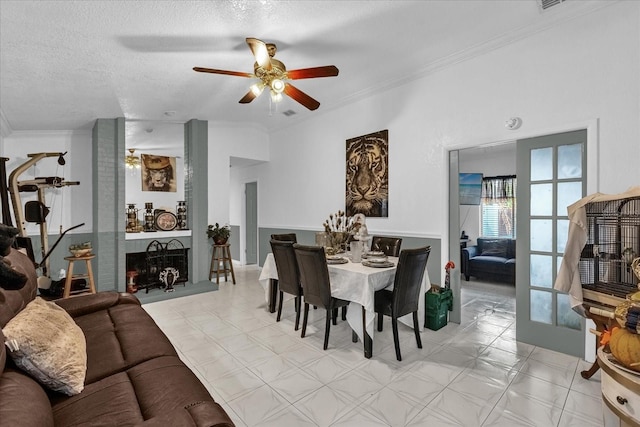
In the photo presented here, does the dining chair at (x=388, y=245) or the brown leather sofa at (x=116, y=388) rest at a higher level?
the dining chair at (x=388, y=245)

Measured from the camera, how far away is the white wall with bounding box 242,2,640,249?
2564mm

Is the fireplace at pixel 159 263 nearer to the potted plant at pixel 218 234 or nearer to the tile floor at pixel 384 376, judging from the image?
the potted plant at pixel 218 234

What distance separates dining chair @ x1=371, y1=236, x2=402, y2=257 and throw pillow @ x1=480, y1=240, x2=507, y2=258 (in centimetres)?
305

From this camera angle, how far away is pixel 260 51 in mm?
2598

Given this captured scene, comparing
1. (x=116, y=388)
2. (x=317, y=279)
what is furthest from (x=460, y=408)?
(x=116, y=388)

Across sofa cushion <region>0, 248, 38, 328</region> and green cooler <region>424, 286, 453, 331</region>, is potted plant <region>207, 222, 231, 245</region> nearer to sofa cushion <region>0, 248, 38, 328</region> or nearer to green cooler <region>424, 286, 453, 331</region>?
sofa cushion <region>0, 248, 38, 328</region>

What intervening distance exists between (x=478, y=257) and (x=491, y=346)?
3.12 meters

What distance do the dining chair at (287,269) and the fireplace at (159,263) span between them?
257 cm

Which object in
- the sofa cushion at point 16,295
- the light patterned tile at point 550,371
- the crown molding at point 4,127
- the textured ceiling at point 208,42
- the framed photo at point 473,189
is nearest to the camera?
the sofa cushion at point 16,295

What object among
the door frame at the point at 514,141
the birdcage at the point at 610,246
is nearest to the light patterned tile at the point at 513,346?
the door frame at the point at 514,141

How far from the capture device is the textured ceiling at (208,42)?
8.31 feet

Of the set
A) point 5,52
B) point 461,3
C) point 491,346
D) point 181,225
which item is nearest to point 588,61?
point 461,3

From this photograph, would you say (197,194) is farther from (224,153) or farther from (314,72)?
(314,72)

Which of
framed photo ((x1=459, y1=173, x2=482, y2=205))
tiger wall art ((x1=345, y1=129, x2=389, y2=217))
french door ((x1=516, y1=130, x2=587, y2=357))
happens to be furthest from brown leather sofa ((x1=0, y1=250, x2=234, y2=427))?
framed photo ((x1=459, y1=173, x2=482, y2=205))
